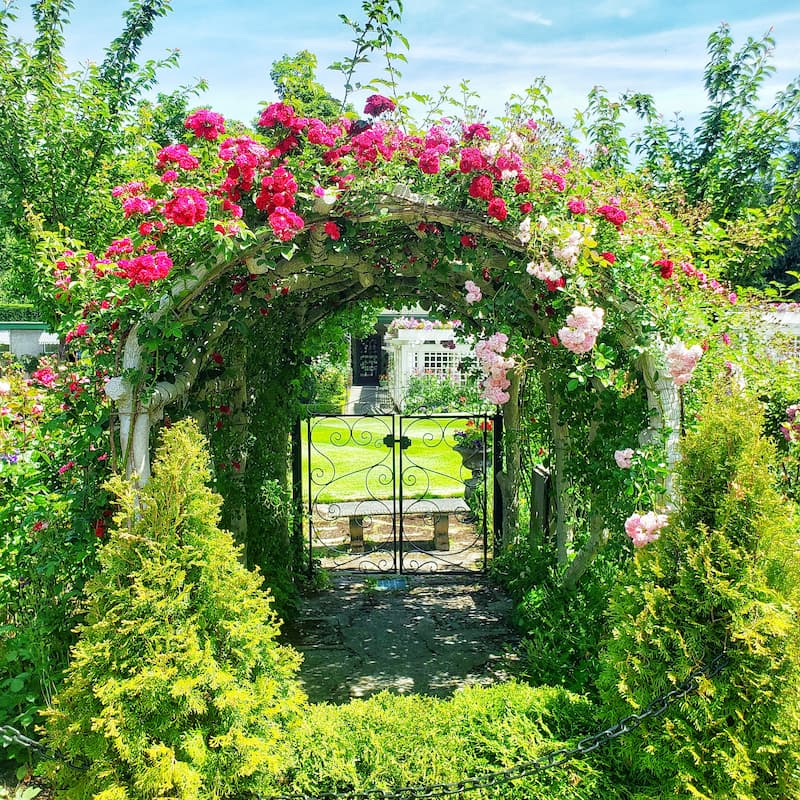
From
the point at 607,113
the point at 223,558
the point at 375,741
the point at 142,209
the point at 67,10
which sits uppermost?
the point at 67,10

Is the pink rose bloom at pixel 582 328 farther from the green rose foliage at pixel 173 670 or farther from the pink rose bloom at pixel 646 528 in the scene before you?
the green rose foliage at pixel 173 670

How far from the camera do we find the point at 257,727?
2125 millimetres

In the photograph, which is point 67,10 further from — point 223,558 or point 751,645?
point 751,645

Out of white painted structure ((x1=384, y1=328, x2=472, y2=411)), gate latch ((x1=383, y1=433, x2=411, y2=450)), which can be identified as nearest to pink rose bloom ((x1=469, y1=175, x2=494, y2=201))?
gate latch ((x1=383, y1=433, x2=411, y2=450))

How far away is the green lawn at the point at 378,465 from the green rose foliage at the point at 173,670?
16.2 feet

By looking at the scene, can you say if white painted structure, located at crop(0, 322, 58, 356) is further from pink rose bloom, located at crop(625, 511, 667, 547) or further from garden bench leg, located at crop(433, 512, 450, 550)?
pink rose bloom, located at crop(625, 511, 667, 547)

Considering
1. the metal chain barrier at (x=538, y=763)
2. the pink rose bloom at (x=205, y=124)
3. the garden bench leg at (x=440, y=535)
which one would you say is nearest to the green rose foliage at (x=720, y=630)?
the metal chain barrier at (x=538, y=763)

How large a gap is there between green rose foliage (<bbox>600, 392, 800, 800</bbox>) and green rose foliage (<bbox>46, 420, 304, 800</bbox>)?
1194mm

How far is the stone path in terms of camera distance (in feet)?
12.5

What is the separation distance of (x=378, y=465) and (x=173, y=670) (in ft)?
21.2

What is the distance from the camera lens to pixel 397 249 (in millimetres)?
3422

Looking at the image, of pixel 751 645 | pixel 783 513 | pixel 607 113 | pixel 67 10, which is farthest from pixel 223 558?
pixel 67 10

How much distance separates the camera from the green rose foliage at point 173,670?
1.96 m

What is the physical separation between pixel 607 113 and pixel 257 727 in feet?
17.4
